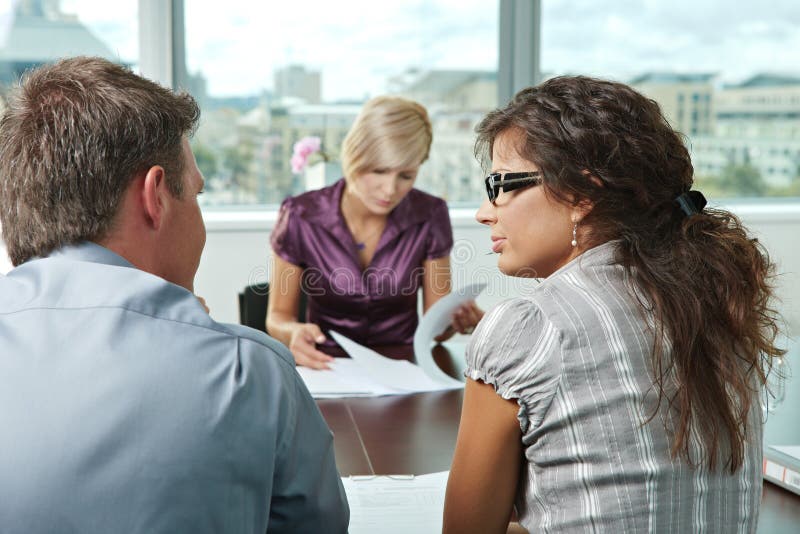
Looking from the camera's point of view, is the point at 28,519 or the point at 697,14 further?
the point at 697,14

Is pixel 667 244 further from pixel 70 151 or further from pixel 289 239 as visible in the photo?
pixel 289 239

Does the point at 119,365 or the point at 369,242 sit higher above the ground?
the point at 119,365

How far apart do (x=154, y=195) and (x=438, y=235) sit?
81.2 inches

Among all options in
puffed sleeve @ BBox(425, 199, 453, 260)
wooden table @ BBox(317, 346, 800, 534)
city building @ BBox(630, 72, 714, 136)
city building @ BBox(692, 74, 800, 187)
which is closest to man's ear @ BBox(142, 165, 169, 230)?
wooden table @ BBox(317, 346, 800, 534)

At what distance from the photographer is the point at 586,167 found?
1229mm

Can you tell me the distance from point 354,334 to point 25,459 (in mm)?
2089

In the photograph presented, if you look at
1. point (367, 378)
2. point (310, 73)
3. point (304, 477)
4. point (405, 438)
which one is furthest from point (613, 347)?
point (310, 73)

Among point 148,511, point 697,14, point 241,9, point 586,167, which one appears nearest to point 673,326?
point 586,167

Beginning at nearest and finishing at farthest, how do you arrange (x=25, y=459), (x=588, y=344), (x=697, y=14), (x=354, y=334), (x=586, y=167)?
(x=25, y=459)
(x=588, y=344)
(x=586, y=167)
(x=354, y=334)
(x=697, y=14)

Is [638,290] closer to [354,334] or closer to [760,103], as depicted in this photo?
[354,334]

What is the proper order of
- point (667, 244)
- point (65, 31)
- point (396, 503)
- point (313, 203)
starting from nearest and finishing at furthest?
point (667, 244) → point (396, 503) → point (313, 203) → point (65, 31)

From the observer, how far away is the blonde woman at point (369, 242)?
9.34ft

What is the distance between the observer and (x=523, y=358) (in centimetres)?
112

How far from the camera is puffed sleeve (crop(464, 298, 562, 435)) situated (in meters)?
1.10
